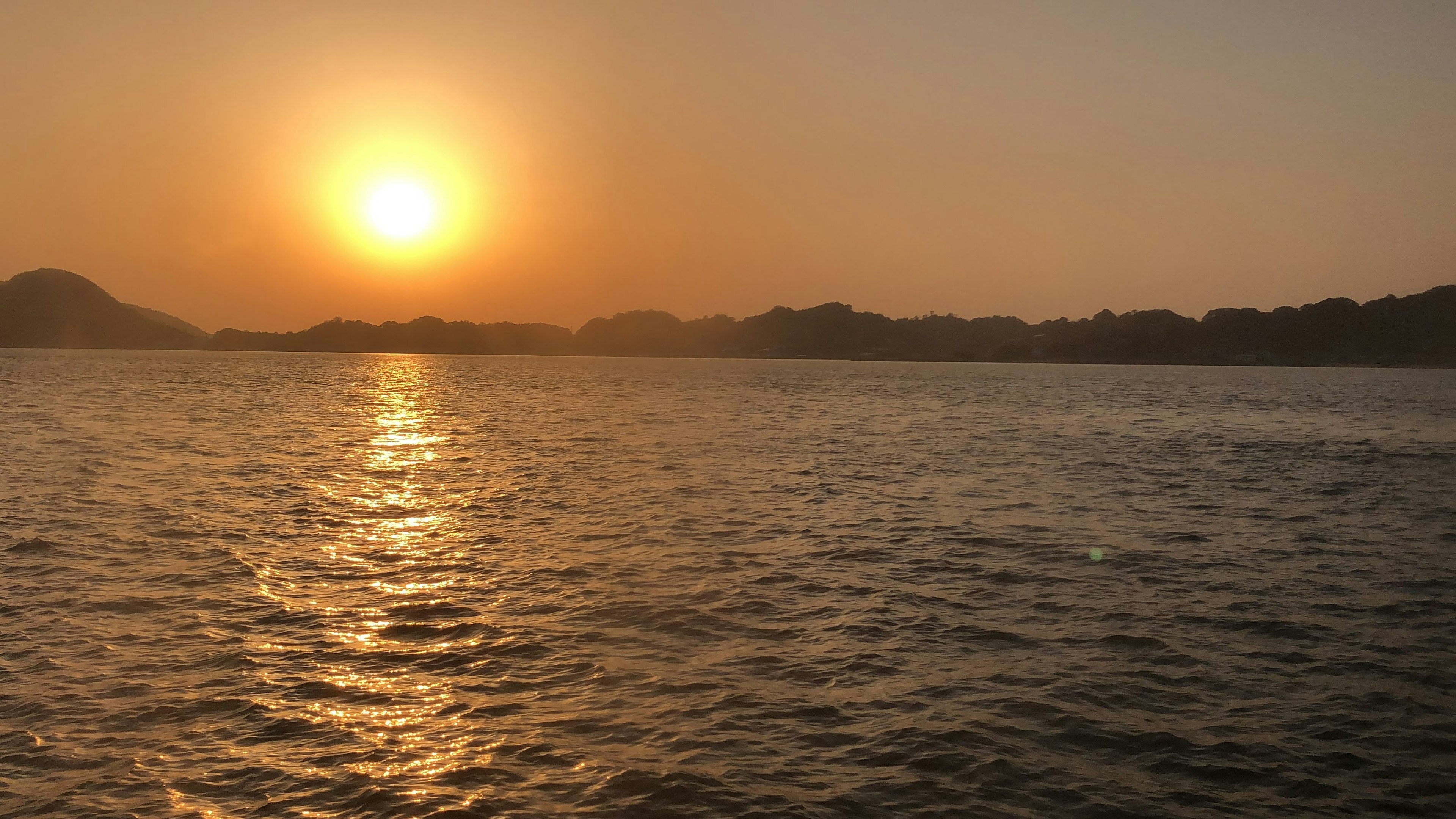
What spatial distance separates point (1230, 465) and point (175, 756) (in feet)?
163

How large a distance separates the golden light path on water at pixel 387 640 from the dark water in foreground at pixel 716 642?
87 mm

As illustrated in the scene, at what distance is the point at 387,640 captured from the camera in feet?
55.6

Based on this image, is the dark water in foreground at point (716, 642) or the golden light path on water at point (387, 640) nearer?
the dark water in foreground at point (716, 642)

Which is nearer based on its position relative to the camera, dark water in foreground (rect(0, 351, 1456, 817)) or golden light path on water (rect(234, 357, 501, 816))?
dark water in foreground (rect(0, 351, 1456, 817))

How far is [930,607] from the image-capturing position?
65.0 feet

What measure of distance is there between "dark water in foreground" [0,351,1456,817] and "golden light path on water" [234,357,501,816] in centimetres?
9

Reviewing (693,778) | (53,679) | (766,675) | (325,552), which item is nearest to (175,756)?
(53,679)

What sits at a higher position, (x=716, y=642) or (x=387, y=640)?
(x=387, y=640)

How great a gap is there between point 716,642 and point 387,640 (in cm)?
603

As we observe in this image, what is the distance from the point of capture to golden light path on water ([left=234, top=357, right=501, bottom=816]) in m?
12.2

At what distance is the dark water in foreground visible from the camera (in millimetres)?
11562

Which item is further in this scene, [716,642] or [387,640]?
[716,642]

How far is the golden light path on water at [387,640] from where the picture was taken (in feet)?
40.0

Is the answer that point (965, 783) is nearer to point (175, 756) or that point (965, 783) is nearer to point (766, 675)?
point (766, 675)
